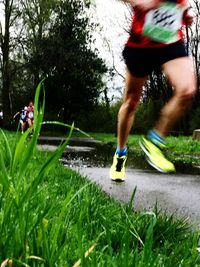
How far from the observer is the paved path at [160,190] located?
4.93 meters

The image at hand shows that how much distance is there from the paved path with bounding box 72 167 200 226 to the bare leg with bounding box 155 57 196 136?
4.34ft

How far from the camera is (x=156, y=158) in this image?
10.5 feet

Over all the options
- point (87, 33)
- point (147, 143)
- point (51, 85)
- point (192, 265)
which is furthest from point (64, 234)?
point (87, 33)

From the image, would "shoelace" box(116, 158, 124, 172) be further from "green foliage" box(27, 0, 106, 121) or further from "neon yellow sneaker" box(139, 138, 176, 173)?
"green foliage" box(27, 0, 106, 121)

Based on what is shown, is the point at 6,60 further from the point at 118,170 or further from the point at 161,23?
the point at 161,23

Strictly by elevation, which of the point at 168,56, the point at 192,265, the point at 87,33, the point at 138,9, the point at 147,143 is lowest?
the point at 192,265

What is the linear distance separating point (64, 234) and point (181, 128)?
44.8m

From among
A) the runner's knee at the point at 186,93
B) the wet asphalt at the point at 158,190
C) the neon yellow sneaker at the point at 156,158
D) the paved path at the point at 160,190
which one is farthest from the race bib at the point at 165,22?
the paved path at the point at 160,190

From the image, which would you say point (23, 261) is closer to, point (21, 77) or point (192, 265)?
point (192, 265)

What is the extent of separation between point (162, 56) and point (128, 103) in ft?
2.50

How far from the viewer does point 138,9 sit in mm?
2996

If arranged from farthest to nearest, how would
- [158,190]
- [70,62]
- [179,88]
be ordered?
[70,62], [158,190], [179,88]

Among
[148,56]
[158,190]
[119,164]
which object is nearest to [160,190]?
[158,190]

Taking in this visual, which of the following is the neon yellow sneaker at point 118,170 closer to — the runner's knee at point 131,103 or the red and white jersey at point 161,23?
the runner's knee at point 131,103
